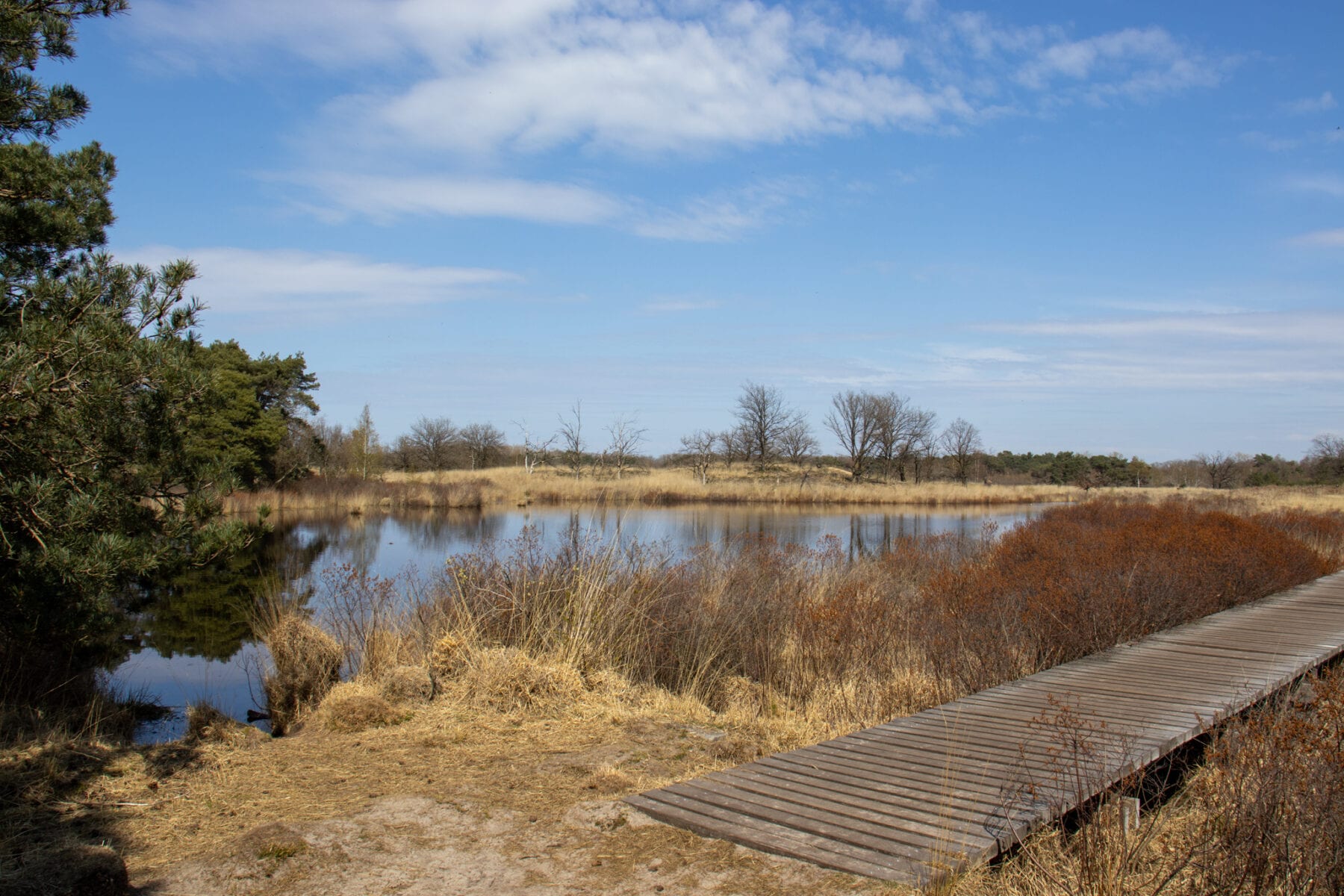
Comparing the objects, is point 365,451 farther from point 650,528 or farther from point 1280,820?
point 1280,820

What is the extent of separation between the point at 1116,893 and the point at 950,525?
2870cm

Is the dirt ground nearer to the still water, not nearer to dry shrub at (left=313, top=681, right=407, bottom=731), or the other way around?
dry shrub at (left=313, top=681, right=407, bottom=731)

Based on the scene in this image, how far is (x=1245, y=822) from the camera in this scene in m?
3.47

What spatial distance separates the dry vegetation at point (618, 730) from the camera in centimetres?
385

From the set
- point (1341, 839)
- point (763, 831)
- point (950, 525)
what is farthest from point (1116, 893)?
point (950, 525)

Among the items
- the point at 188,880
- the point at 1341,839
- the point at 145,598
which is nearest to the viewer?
the point at 1341,839

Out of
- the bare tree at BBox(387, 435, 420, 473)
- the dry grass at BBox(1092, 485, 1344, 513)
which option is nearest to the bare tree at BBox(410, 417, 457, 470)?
the bare tree at BBox(387, 435, 420, 473)

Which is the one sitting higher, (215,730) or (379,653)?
(379,653)

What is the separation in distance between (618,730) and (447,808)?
197cm

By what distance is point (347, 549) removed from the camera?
2269 cm

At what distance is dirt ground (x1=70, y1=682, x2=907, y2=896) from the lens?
402 cm

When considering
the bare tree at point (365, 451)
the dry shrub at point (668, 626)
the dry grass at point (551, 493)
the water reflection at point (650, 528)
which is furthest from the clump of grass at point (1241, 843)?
the bare tree at point (365, 451)

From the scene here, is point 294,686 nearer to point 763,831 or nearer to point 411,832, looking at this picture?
point 411,832

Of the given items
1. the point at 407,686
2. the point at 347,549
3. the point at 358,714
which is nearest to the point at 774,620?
the point at 407,686
